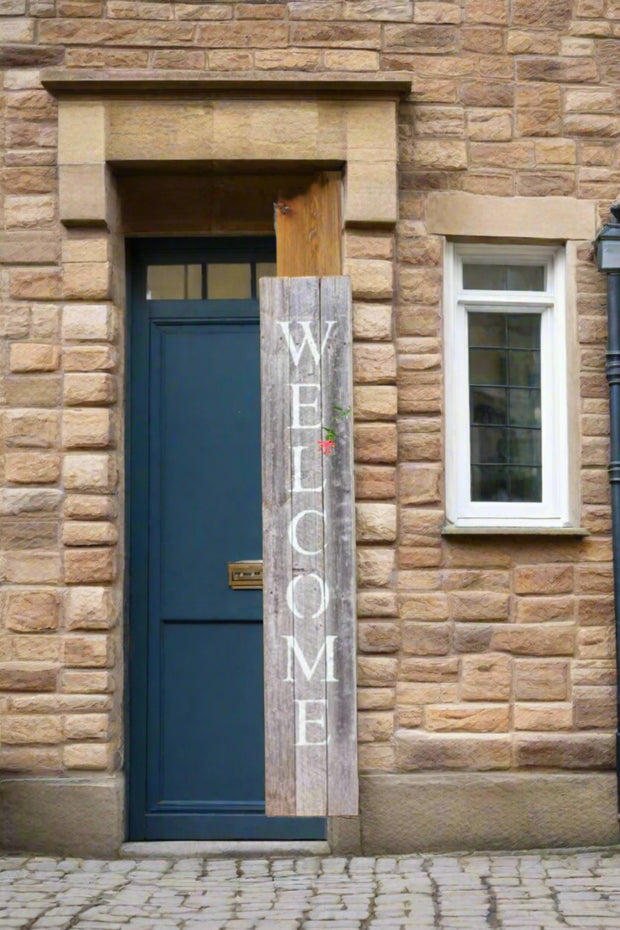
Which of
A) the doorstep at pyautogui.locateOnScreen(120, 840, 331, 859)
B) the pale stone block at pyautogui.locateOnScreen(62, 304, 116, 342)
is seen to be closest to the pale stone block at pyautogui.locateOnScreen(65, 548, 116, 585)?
the pale stone block at pyautogui.locateOnScreen(62, 304, 116, 342)

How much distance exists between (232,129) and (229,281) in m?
0.85

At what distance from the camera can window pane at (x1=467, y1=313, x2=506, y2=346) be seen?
714 cm

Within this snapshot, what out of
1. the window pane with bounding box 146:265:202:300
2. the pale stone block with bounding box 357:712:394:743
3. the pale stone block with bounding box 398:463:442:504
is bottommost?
the pale stone block with bounding box 357:712:394:743

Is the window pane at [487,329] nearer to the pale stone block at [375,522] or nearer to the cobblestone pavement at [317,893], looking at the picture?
the pale stone block at [375,522]

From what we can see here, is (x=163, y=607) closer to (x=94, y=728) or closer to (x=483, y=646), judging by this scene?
(x=94, y=728)

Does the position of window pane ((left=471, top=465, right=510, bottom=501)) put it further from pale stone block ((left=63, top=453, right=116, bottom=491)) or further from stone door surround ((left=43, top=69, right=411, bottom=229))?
pale stone block ((left=63, top=453, right=116, bottom=491))

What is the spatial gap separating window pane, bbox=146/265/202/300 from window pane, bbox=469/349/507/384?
155 centimetres

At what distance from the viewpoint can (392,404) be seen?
22.2 feet

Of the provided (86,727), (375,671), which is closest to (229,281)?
(375,671)

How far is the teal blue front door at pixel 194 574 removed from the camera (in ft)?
22.9

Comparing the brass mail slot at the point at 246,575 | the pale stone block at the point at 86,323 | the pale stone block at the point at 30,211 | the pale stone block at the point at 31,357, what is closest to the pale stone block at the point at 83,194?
the pale stone block at the point at 30,211

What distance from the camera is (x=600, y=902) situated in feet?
18.3

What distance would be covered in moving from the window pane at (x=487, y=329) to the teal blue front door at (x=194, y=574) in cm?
118

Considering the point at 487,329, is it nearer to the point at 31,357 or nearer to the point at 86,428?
the point at 86,428
